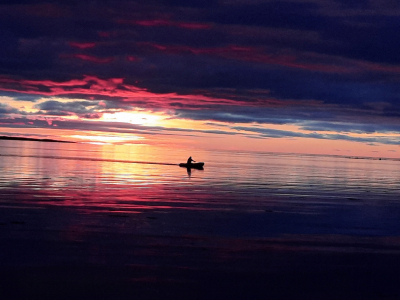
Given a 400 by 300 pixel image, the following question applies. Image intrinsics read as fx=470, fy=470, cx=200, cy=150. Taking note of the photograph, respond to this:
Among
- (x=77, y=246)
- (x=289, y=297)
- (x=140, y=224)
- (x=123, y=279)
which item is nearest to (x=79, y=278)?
(x=123, y=279)

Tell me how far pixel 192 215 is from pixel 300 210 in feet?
22.6

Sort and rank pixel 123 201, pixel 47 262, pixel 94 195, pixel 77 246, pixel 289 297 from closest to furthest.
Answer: pixel 289 297 → pixel 47 262 → pixel 77 246 → pixel 123 201 → pixel 94 195

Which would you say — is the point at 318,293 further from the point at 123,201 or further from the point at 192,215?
the point at 123,201

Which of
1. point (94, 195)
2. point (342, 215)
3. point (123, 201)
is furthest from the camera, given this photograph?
point (94, 195)

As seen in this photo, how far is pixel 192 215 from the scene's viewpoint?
72.5 ft

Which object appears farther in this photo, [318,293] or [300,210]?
[300,210]

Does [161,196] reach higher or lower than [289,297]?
higher

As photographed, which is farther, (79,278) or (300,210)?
(300,210)

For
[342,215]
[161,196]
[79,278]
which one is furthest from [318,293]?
[161,196]

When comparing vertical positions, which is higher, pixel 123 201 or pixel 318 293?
pixel 123 201

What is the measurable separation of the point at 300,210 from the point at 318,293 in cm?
1502

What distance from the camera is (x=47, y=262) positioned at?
1246 cm

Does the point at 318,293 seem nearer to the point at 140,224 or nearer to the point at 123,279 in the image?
the point at 123,279

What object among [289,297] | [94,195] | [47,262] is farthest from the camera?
[94,195]
